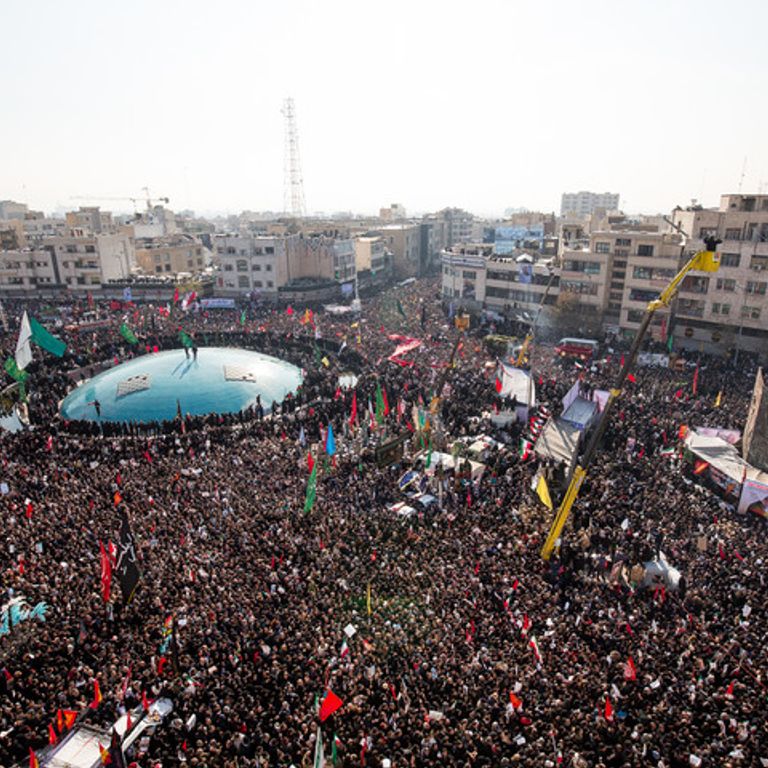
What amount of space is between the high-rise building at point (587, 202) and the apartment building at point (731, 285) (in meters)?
137

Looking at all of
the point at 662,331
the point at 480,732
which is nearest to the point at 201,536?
the point at 480,732

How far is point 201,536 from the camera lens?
2100cm

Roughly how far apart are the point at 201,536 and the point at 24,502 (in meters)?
Result: 8.43

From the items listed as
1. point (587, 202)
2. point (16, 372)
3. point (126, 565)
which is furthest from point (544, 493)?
point (587, 202)

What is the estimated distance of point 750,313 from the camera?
44.1 metres

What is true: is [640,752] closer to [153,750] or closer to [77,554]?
[153,750]

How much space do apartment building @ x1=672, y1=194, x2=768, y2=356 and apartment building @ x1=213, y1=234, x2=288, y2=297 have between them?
4364cm

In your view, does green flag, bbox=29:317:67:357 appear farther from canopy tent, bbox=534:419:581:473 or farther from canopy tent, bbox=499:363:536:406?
canopy tent, bbox=534:419:581:473

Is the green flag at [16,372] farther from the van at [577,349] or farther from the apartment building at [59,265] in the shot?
the apartment building at [59,265]

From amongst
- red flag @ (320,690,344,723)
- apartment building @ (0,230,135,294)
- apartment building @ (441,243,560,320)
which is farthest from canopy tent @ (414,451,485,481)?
apartment building @ (0,230,135,294)

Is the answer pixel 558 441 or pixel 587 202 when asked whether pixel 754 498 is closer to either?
pixel 558 441

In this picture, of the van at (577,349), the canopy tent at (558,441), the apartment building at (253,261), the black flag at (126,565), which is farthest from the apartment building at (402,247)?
the black flag at (126,565)

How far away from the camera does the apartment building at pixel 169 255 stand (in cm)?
8369

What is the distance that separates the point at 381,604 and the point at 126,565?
7505 mm
